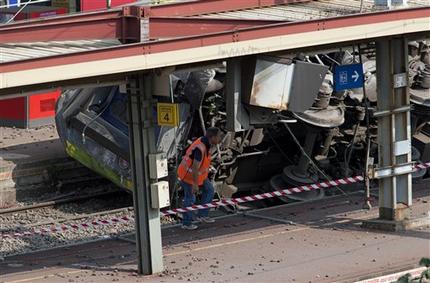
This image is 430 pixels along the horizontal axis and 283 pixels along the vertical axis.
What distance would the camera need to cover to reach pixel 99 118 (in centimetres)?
1594

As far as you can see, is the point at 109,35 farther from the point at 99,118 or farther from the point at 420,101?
the point at 420,101

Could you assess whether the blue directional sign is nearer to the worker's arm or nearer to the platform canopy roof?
the platform canopy roof

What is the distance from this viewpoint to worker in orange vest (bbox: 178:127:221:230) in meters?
13.5

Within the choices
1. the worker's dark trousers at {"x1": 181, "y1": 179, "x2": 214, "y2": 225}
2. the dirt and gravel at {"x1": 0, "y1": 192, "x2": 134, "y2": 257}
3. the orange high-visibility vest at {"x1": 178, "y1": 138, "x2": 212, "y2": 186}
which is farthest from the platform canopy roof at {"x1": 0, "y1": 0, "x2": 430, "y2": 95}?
the dirt and gravel at {"x1": 0, "y1": 192, "x2": 134, "y2": 257}

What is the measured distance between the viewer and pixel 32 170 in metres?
16.8

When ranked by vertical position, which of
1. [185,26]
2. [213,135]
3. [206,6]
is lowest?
[213,135]

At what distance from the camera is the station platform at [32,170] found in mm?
16250

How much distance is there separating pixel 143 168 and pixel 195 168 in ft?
8.19

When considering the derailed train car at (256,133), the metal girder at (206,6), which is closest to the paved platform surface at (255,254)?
the derailed train car at (256,133)

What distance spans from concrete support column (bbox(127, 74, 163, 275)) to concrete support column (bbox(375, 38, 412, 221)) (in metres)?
3.45

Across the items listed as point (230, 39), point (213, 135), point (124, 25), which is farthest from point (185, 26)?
point (213, 135)

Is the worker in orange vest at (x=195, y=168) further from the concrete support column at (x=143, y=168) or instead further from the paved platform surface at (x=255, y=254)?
the concrete support column at (x=143, y=168)

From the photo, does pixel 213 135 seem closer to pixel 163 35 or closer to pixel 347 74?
pixel 347 74

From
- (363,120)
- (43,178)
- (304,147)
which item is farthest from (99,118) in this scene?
(363,120)
